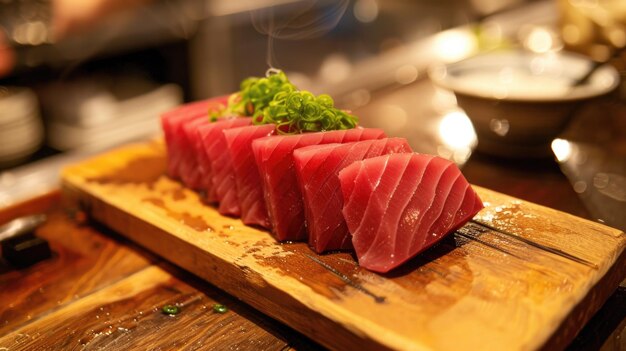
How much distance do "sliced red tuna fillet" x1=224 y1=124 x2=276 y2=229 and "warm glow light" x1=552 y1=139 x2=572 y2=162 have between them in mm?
1595

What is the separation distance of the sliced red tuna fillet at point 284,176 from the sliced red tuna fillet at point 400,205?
0.24 meters

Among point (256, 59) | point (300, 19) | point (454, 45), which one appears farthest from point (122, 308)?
point (300, 19)

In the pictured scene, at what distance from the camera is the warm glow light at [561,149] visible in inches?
114

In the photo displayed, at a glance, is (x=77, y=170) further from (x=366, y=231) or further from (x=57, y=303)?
(x=366, y=231)

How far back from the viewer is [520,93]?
9.14ft

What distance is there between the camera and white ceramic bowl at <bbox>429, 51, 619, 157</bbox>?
8.68 feet

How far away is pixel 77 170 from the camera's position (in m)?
2.73

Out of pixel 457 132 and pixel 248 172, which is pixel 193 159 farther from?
pixel 457 132

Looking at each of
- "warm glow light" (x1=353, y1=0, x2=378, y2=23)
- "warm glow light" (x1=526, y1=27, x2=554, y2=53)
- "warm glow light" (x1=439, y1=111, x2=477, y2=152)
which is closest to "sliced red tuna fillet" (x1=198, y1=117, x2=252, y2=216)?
"warm glow light" (x1=439, y1=111, x2=477, y2=152)

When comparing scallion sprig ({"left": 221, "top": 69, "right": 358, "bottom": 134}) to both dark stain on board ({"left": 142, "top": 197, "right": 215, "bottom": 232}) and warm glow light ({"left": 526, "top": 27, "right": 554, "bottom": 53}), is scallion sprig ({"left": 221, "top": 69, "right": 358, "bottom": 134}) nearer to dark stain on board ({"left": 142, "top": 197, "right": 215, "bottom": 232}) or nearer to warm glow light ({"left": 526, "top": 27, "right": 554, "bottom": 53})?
dark stain on board ({"left": 142, "top": 197, "right": 215, "bottom": 232})

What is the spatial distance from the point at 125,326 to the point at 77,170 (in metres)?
1.15

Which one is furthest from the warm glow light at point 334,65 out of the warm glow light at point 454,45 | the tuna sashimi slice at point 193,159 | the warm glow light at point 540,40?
the tuna sashimi slice at point 193,159

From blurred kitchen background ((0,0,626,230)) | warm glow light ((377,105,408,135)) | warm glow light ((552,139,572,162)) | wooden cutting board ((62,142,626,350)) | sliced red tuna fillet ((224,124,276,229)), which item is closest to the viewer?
wooden cutting board ((62,142,626,350))

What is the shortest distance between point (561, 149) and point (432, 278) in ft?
5.27
